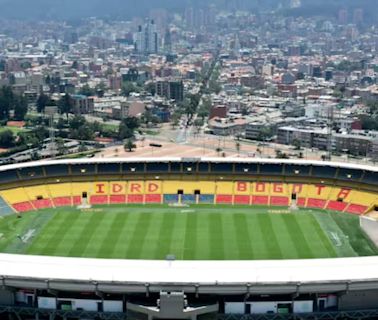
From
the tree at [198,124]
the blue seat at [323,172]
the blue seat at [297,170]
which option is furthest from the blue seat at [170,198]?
the tree at [198,124]

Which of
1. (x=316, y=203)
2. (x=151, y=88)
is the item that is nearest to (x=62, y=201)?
(x=316, y=203)

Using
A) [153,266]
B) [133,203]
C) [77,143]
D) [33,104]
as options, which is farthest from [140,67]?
[153,266]

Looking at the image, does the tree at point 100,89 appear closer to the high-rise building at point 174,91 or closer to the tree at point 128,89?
the tree at point 128,89

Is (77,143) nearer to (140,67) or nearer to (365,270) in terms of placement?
(365,270)

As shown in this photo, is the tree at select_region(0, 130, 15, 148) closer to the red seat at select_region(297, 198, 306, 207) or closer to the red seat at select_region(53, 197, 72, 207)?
the red seat at select_region(53, 197, 72, 207)

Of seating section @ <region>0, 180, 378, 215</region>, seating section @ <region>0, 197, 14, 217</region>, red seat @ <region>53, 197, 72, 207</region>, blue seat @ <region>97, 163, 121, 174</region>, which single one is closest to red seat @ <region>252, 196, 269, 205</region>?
seating section @ <region>0, 180, 378, 215</region>

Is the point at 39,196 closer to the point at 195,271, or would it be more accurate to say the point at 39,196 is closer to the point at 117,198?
the point at 117,198

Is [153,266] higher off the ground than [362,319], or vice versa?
[153,266]
